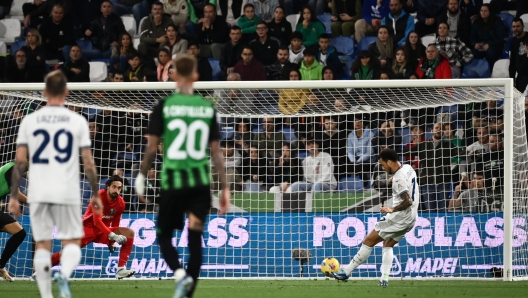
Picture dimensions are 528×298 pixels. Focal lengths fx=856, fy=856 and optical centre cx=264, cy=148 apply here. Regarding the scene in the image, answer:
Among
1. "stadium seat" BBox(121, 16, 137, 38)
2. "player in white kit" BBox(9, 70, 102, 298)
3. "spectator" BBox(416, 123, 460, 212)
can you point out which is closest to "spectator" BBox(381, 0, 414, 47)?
"spectator" BBox(416, 123, 460, 212)

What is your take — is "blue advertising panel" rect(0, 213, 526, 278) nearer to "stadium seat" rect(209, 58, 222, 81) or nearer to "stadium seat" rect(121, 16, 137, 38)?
"stadium seat" rect(209, 58, 222, 81)

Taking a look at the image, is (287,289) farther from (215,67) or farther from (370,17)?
(370,17)

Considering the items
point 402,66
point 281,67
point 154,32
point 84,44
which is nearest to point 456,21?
point 402,66

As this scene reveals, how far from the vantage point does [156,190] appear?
575 inches

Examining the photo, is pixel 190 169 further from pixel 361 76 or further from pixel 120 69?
pixel 120 69

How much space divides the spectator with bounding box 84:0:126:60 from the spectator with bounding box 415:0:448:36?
623 cm

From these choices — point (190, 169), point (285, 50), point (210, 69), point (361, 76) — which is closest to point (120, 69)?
point (210, 69)

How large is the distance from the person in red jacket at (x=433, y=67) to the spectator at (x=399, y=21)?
1.20 meters

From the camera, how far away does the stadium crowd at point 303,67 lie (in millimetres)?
14016

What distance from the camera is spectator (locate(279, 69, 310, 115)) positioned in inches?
556

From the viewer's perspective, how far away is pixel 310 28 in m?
17.5

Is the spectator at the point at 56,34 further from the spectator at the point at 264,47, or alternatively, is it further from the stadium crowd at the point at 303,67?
the spectator at the point at 264,47

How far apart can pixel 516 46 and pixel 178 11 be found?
7103 millimetres

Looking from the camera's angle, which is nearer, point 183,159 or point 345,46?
point 183,159
